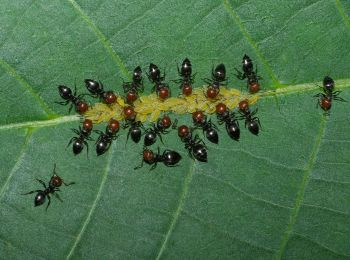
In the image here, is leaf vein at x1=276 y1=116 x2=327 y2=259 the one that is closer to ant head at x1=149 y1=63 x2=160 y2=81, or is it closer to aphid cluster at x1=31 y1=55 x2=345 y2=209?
aphid cluster at x1=31 y1=55 x2=345 y2=209

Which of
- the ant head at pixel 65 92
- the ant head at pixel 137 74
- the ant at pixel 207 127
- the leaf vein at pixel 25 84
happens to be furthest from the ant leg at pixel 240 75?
the leaf vein at pixel 25 84

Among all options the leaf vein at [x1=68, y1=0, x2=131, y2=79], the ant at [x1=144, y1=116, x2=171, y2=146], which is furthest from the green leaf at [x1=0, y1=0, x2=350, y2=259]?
the ant at [x1=144, y1=116, x2=171, y2=146]

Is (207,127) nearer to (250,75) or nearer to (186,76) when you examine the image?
(186,76)

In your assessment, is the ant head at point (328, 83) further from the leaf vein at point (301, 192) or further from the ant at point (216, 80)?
the ant at point (216, 80)

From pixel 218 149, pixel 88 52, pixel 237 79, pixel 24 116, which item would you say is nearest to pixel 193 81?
pixel 237 79

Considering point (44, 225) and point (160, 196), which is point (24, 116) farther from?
point (160, 196)

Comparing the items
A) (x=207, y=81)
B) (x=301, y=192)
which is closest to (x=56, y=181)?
(x=207, y=81)
